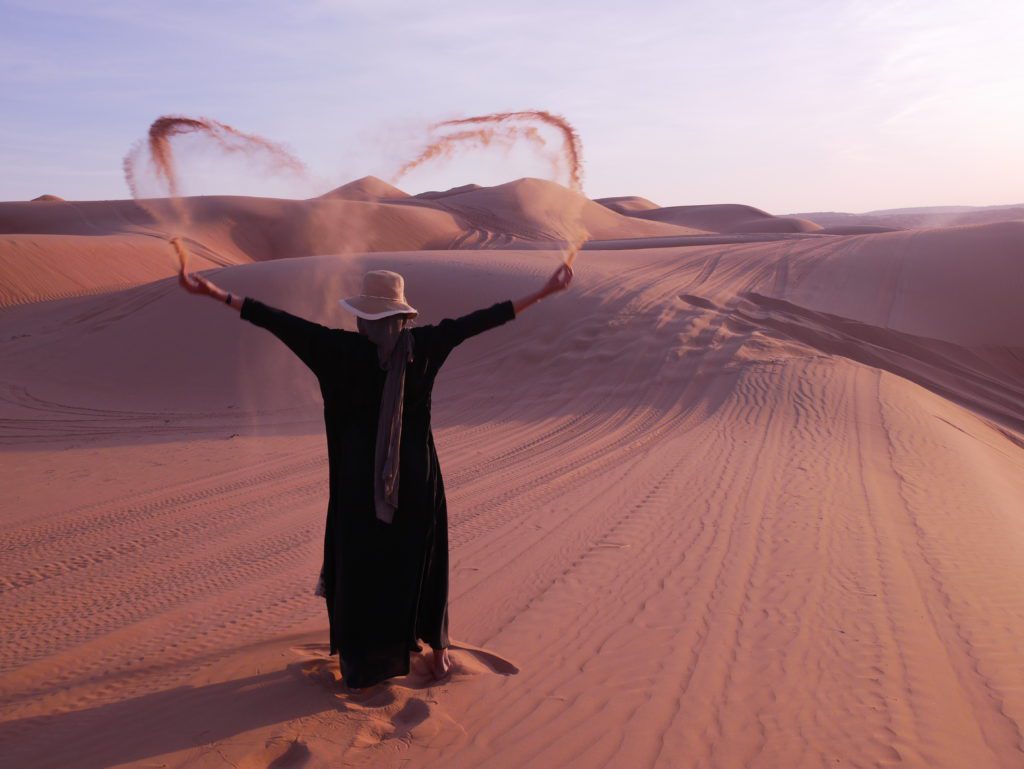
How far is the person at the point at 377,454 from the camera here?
388cm

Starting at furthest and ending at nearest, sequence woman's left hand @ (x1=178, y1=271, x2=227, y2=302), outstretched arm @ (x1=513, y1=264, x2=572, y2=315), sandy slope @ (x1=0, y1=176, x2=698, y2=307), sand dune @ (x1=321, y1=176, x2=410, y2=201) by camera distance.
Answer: sand dune @ (x1=321, y1=176, x2=410, y2=201) → sandy slope @ (x1=0, y1=176, x2=698, y2=307) → outstretched arm @ (x1=513, y1=264, x2=572, y2=315) → woman's left hand @ (x1=178, y1=271, x2=227, y2=302)

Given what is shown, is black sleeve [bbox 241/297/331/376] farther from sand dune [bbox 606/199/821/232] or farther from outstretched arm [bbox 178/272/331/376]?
sand dune [bbox 606/199/821/232]

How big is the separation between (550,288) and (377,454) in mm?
1193

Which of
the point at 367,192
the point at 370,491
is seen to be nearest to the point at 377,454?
the point at 370,491

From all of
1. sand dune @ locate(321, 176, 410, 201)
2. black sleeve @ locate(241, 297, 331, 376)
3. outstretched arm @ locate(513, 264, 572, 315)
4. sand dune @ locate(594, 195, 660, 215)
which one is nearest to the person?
black sleeve @ locate(241, 297, 331, 376)

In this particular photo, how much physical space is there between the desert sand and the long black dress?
29 cm

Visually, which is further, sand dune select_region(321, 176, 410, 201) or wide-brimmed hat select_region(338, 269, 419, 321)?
sand dune select_region(321, 176, 410, 201)

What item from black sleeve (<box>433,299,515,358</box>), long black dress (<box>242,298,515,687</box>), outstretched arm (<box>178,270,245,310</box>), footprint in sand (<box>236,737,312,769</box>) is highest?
outstretched arm (<box>178,270,245,310</box>)

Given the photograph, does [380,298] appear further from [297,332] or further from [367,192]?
[367,192]

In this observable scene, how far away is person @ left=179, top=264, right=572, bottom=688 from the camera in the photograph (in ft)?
12.7

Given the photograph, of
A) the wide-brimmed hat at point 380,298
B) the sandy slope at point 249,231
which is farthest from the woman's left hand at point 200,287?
the sandy slope at point 249,231

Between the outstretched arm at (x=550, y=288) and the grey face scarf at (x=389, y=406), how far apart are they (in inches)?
24.1

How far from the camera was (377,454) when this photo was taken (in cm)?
386

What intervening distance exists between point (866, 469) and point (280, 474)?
6316 millimetres
